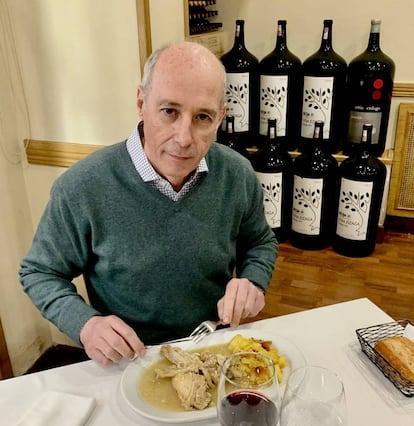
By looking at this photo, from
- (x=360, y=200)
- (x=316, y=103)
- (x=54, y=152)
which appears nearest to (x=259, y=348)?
(x=54, y=152)

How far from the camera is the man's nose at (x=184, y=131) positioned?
1.06 metres

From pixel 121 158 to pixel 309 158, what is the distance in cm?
159

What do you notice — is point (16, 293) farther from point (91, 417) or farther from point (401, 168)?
point (401, 168)

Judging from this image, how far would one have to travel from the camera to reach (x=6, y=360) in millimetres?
1820

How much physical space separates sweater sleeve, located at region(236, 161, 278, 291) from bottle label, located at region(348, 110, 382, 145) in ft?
4.68

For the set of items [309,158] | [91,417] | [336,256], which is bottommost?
[336,256]

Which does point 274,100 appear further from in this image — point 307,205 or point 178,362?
point 178,362

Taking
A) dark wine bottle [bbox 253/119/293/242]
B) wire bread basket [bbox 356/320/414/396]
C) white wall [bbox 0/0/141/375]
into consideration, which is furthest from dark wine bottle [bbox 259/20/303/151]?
wire bread basket [bbox 356/320/414/396]

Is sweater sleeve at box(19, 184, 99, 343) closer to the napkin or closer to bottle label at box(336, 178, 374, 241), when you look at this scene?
the napkin

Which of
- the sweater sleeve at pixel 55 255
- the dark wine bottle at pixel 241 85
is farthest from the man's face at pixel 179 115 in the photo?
the dark wine bottle at pixel 241 85

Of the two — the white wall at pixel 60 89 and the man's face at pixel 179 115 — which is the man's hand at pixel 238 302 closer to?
the man's face at pixel 179 115

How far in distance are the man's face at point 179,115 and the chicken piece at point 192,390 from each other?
1.49ft

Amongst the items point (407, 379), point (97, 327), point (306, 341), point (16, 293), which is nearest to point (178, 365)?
point (97, 327)

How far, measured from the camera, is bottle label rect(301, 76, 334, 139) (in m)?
2.53
